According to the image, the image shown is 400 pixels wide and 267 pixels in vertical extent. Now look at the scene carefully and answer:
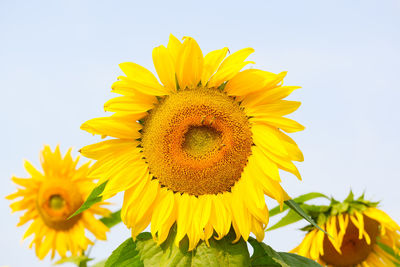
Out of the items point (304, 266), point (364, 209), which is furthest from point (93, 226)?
point (304, 266)

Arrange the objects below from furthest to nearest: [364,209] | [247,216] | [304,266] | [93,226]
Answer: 1. [93,226]
2. [364,209]
3. [304,266]
4. [247,216]

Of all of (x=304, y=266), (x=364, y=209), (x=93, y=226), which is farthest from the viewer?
(x=93, y=226)

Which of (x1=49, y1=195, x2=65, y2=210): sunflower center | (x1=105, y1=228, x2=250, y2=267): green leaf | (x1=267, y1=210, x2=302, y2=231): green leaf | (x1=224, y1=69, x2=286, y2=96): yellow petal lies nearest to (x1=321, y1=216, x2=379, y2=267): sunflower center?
(x1=267, y1=210, x2=302, y2=231): green leaf

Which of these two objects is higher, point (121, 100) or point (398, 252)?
point (121, 100)

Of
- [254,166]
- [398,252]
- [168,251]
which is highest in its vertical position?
[254,166]

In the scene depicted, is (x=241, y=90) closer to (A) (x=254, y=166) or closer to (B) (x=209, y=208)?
(A) (x=254, y=166)

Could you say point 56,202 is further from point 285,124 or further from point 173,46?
point 285,124

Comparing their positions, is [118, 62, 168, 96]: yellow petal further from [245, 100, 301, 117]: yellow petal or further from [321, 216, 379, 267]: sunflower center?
[321, 216, 379, 267]: sunflower center
